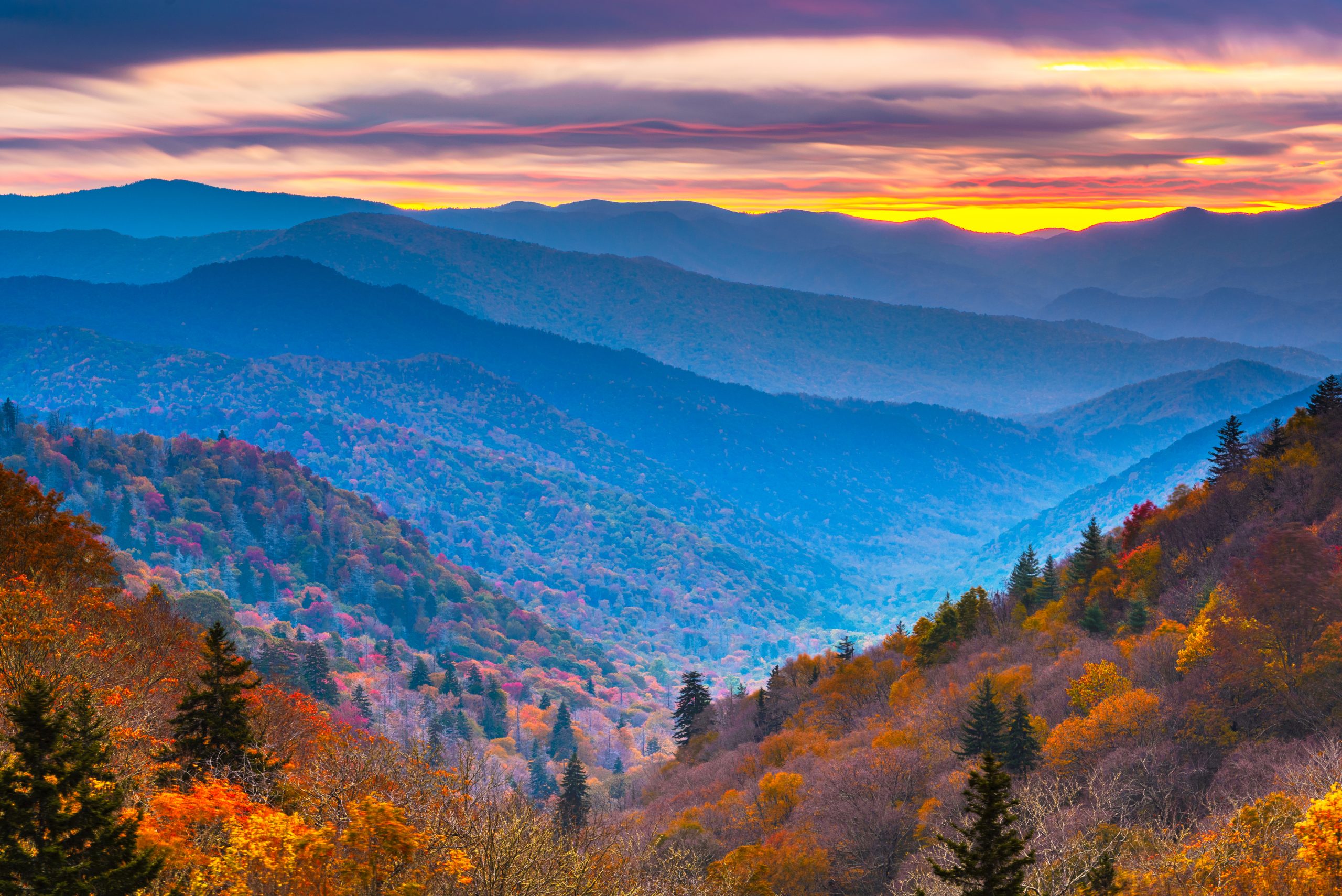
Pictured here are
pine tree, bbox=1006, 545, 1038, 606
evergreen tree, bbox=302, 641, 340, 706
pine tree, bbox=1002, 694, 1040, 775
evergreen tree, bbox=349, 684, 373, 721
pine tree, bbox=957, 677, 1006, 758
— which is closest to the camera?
pine tree, bbox=1002, 694, 1040, 775

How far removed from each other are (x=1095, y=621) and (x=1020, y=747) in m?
29.0

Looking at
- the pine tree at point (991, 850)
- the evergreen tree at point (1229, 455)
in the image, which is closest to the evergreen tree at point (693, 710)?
the evergreen tree at point (1229, 455)

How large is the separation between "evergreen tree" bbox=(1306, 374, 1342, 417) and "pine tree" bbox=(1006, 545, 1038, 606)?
102 feet

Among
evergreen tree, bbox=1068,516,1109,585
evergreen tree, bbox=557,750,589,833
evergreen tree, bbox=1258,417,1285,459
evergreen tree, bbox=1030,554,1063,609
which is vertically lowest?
evergreen tree, bbox=557,750,589,833

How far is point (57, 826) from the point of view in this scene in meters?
19.2

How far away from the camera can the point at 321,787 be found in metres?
26.9

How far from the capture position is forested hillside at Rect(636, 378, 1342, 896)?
102 feet

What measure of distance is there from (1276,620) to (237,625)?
580 feet

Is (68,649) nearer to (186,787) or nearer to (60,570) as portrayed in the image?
(186,787)

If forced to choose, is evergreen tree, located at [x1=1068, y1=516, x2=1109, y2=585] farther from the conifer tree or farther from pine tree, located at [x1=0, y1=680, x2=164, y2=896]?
the conifer tree

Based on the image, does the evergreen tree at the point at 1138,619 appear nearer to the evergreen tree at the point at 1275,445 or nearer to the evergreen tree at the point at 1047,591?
the evergreen tree at the point at 1047,591

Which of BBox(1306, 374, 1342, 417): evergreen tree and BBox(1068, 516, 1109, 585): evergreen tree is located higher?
BBox(1306, 374, 1342, 417): evergreen tree

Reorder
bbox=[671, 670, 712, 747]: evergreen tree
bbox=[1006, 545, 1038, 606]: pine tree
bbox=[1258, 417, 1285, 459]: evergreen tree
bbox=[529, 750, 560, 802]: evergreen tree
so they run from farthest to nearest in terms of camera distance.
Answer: bbox=[529, 750, 560, 802]: evergreen tree < bbox=[671, 670, 712, 747]: evergreen tree < bbox=[1006, 545, 1038, 606]: pine tree < bbox=[1258, 417, 1285, 459]: evergreen tree

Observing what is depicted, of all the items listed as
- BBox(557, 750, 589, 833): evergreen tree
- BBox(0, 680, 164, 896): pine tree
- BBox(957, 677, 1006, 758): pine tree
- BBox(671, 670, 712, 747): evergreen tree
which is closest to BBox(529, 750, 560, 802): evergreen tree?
Answer: BBox(671, 670, 712, 747): evergreen tree
